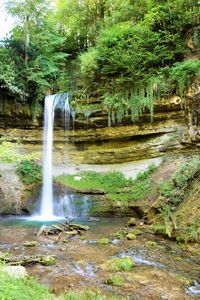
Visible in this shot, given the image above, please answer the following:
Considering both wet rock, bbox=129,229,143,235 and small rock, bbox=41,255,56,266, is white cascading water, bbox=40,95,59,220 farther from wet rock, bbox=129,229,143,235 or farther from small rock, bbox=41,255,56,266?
small rock, bbox=41,255,56,266

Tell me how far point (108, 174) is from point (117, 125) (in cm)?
256

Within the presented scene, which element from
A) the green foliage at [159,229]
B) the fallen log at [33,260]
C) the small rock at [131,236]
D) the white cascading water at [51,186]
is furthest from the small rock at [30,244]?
the white cascading water at [51,186]

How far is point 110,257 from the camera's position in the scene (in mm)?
7492

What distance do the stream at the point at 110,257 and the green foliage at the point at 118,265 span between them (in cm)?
12

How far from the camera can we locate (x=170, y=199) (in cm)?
1086

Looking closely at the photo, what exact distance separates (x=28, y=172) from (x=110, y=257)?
8.78 meters

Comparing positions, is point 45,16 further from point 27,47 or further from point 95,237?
point 95,237

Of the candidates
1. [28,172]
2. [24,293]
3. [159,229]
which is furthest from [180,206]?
[28,172]

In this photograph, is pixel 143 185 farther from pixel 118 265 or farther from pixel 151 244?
pixel 118 265

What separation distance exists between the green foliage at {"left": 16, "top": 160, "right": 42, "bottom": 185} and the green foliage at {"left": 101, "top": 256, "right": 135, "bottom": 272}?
28.9 feet

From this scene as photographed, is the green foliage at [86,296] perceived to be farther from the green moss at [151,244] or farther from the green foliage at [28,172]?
the green foliage at [28,172]

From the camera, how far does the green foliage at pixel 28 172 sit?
590 inches

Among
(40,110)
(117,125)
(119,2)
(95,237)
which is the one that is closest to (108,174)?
(117,125)

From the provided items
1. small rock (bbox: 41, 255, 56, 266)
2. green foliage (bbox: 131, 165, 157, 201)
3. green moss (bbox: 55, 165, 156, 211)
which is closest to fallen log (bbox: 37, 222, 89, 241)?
small rock (bbox: 41, 255, 56, 266)
